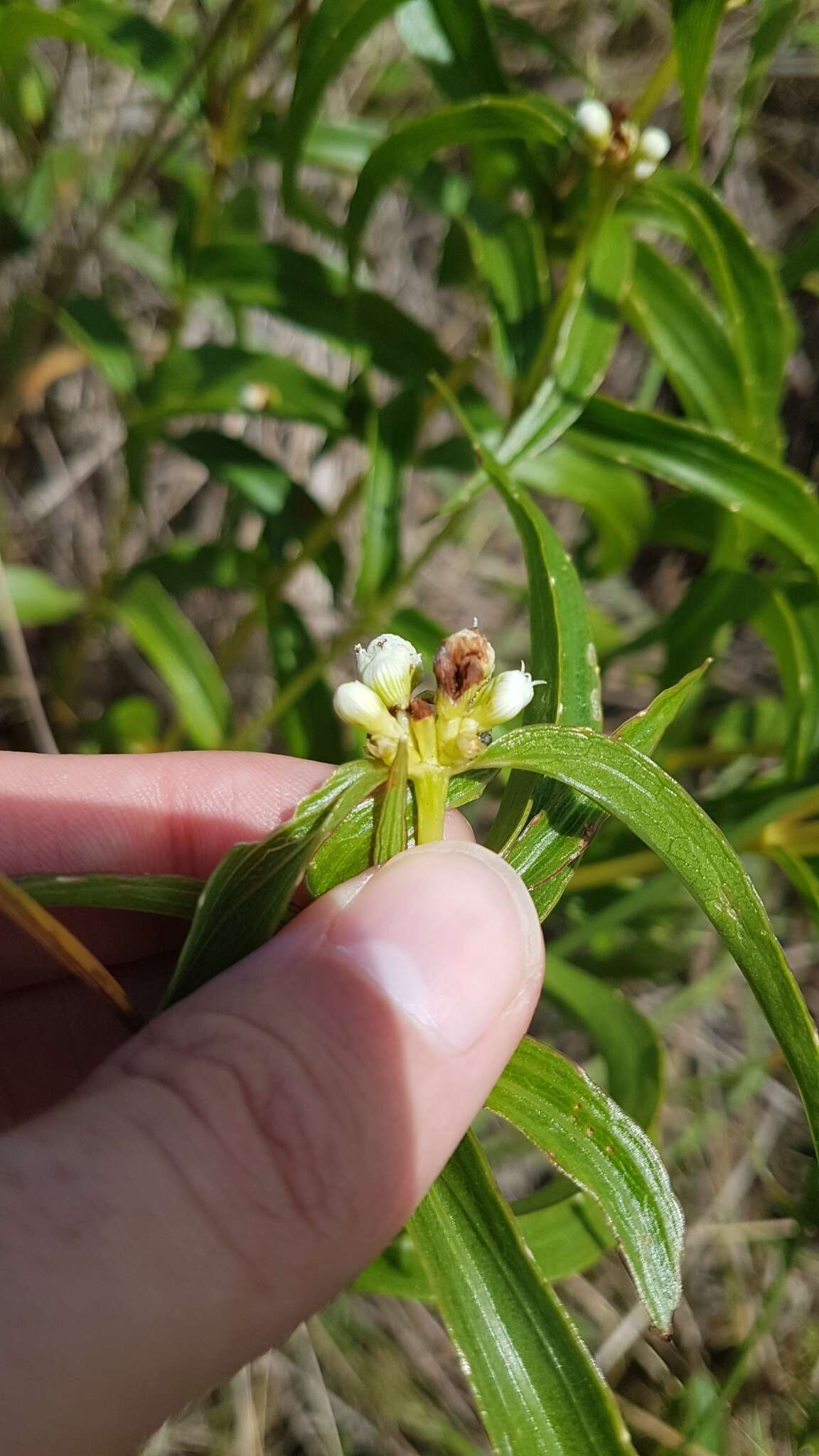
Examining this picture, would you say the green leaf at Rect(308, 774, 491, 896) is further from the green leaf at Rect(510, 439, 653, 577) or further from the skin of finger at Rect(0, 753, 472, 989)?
the green leaf at Rect(510, 439, 653, 577)

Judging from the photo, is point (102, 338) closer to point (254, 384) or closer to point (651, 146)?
point (254, 384)

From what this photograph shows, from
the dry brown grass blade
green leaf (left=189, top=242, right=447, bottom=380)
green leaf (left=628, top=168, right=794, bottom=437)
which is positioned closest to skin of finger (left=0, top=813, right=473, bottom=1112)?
the dry brown grass blade

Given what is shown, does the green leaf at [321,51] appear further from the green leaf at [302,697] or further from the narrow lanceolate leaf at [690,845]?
the narrow lanceolate leaf at [690,845]

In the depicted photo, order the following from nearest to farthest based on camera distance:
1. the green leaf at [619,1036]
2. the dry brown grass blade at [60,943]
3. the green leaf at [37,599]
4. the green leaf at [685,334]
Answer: the dry brown grass blade at [60,943] < the green leaf at [685,334] < the green leaf at [619,1036] < the green leaf at [37,599]

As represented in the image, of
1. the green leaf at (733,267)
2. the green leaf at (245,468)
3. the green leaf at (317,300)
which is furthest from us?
the green leaf at (245,468)

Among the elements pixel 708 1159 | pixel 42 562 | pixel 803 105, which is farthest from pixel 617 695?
pixel 803 105

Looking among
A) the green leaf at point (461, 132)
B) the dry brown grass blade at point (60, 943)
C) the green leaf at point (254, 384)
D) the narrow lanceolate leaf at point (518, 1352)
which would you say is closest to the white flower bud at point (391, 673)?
the dry brown grass blade at point (60, 943)
